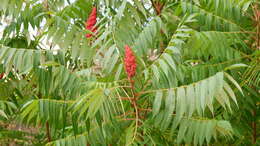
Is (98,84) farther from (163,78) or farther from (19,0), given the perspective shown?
(19,0)

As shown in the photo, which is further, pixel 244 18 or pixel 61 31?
pixel 244 18

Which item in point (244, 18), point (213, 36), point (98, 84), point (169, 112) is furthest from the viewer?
point (244, 18)

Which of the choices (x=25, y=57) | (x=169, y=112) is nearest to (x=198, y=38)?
(x=169, y=112)

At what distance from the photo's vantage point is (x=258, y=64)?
225 centimetres

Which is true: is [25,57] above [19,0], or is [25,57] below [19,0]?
below

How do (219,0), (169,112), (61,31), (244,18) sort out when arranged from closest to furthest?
(169,112)
(61,31)
(219,0)
(244,18)

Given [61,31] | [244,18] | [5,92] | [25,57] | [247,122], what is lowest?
[247,122]

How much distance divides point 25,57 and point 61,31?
0.26 meters

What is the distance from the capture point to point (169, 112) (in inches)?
75.1

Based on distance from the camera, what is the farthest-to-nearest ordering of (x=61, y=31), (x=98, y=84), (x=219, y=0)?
(x=219, y=0), (x=61, y=31), (x=98, y=84)

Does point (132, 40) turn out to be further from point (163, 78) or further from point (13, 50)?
point (13, 50)

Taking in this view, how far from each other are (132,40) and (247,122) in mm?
1021

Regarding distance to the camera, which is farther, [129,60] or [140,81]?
[140,81]

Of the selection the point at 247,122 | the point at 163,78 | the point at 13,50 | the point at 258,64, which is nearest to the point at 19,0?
the point at 13,50
